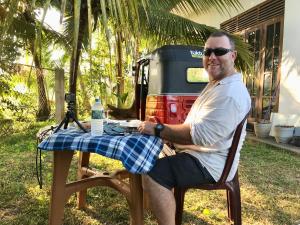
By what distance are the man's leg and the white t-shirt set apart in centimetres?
34

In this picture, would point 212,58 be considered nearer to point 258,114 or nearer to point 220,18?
Answer: point 258,114

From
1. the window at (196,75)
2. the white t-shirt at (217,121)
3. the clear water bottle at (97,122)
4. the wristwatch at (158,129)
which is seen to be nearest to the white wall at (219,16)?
the window at (196,75)

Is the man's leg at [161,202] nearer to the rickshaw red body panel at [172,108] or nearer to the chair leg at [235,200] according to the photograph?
the chair leg at [235,200]

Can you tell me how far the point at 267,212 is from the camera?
13.0ft

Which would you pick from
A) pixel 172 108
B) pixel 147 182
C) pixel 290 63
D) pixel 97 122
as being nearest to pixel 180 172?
pixel 147 182

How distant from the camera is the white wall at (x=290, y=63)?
8209mm

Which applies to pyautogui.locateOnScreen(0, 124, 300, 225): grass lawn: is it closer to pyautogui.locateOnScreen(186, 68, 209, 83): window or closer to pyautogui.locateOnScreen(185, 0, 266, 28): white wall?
pyautogui.locateOnScreen(186, 68, 209, 83): window

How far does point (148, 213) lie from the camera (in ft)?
12.5

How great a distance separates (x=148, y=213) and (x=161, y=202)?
1428 mm

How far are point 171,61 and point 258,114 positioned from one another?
12.9 ft

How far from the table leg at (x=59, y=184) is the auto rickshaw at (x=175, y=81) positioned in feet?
13.3

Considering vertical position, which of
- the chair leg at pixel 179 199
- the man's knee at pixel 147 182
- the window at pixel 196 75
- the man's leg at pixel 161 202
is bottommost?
the chair leg at pixel 179 199

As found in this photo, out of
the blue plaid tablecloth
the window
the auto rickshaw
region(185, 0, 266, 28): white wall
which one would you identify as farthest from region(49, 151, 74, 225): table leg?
region(185, 0, 266, 28): white wall

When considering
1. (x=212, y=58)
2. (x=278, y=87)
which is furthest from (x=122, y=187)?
(x=278, y=87)
